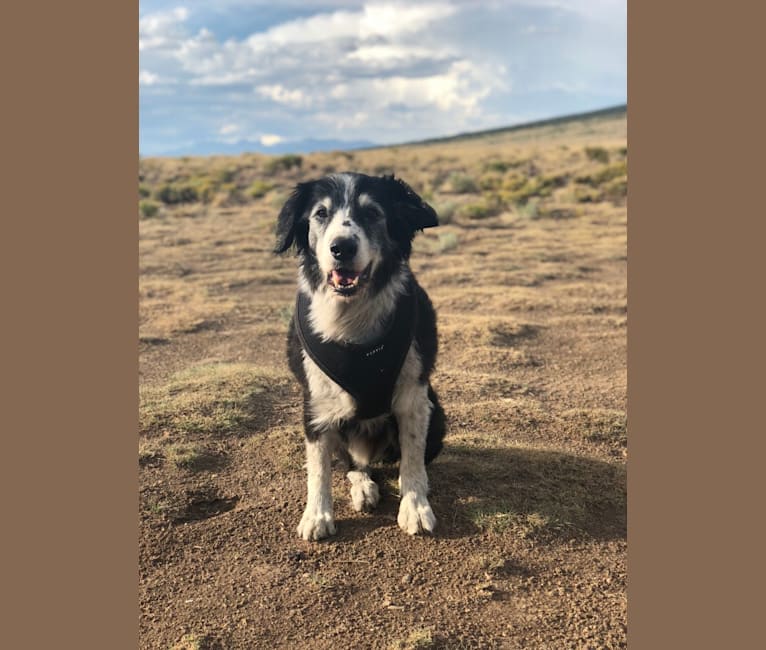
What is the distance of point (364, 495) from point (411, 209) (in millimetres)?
1971

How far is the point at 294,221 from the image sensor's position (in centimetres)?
461

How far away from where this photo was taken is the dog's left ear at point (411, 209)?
14.9 ft

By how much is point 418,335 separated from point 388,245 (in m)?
0.65

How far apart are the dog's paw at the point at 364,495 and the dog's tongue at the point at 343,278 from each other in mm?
1461

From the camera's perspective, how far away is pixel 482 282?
12.1 meters

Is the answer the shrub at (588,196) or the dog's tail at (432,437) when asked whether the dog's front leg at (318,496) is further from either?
the shrub at (588,196)

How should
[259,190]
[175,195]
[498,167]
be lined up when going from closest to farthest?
[175,195], [259,190], [498,167]

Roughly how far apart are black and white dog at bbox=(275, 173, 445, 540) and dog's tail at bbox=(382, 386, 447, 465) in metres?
0.06

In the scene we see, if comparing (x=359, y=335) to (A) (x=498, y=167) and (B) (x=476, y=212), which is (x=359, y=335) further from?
(A) (x=498, y=167)

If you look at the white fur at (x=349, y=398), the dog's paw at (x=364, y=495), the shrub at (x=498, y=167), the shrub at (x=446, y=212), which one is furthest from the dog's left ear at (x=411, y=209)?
the shrub at (x=498, y=167)

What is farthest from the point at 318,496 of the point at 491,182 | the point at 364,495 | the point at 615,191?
the point at 491,182

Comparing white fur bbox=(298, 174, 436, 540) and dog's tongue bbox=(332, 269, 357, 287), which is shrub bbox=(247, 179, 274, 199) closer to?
white fur bbox=(298, 174, 436, 540)

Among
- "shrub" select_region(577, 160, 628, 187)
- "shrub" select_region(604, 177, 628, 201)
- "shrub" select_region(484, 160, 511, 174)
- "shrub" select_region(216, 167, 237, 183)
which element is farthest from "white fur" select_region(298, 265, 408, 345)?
"shrub" select_region(484, 160, 511, 174)

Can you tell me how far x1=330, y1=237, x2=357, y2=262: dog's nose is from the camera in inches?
157
